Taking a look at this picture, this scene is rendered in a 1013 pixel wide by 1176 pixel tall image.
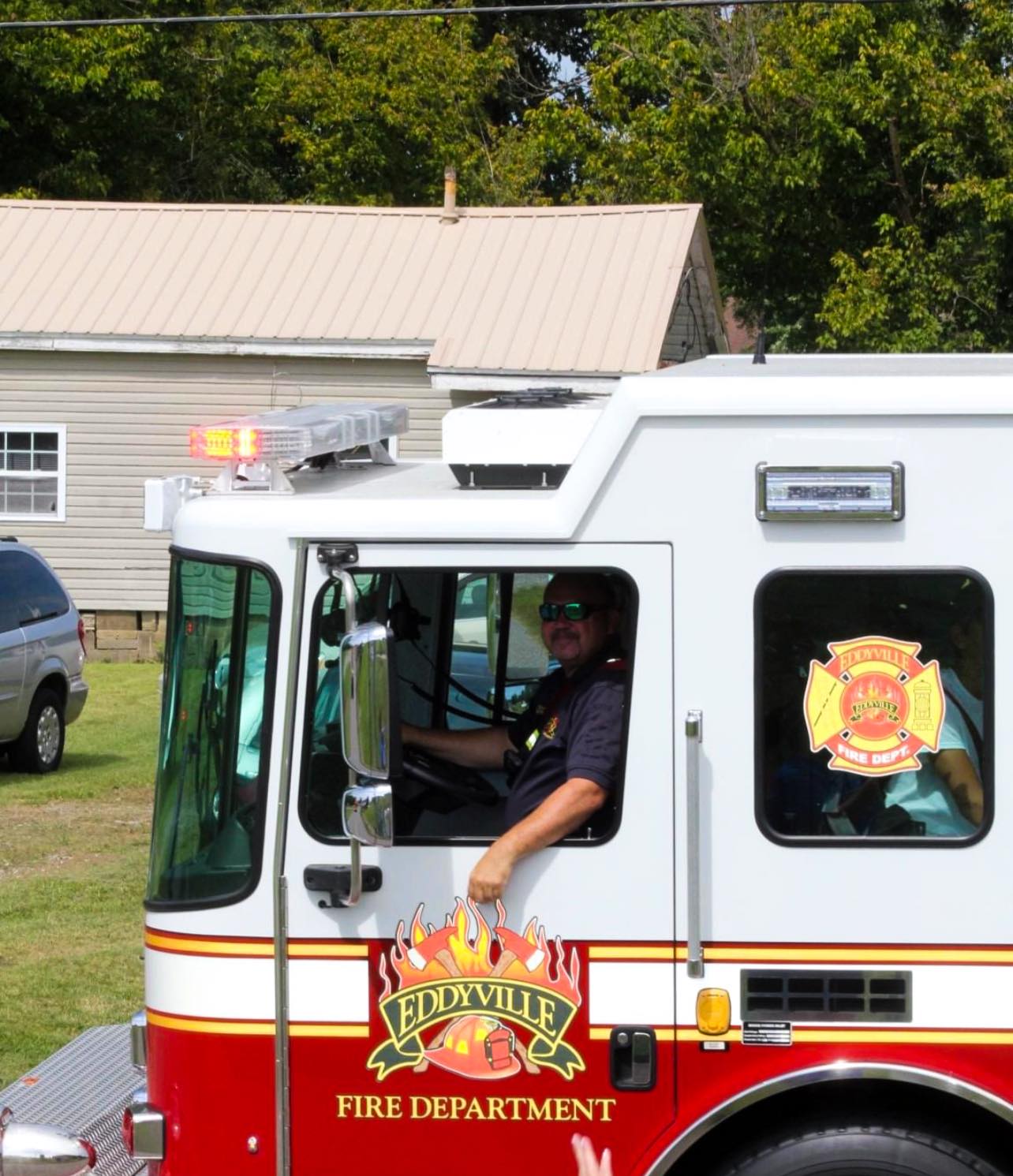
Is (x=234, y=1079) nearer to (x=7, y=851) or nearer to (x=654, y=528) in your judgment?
(x=654, y=528)

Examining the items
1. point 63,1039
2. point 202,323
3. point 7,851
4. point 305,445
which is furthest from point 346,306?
point 305,445

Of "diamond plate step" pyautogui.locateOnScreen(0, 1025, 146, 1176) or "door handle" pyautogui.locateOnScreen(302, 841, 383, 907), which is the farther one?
"diamond plate step" pyautogui.locateOnScreen(0, 1025, 146, 1176)

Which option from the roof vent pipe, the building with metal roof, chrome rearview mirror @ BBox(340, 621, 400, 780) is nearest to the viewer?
chrome rearview mirror @ BBox(340, 621, 400, 780)

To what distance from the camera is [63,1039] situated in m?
7.39

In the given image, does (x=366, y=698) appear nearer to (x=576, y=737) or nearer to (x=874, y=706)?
(x=576, y=737)

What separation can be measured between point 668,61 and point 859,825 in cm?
2382

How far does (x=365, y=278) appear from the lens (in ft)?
70.3

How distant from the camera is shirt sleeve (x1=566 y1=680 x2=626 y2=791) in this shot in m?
3.83

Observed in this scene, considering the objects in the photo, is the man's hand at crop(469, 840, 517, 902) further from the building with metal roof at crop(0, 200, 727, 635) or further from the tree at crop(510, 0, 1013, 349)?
the tree at crop(510, 0, 1013, 349)

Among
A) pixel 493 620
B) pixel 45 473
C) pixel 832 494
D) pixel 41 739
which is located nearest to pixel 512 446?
pixel 493 620

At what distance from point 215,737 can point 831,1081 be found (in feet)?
5.01

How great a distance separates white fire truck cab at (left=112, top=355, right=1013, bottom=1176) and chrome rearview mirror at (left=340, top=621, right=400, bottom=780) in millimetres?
60

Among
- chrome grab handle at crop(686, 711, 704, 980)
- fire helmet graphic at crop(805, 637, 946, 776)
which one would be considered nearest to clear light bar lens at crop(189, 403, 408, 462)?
chrome grab handle at crop(686, 711, 704, 980)

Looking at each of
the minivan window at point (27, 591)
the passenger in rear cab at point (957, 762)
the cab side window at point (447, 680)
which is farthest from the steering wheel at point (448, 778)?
the minivan window at point (27, 591)
